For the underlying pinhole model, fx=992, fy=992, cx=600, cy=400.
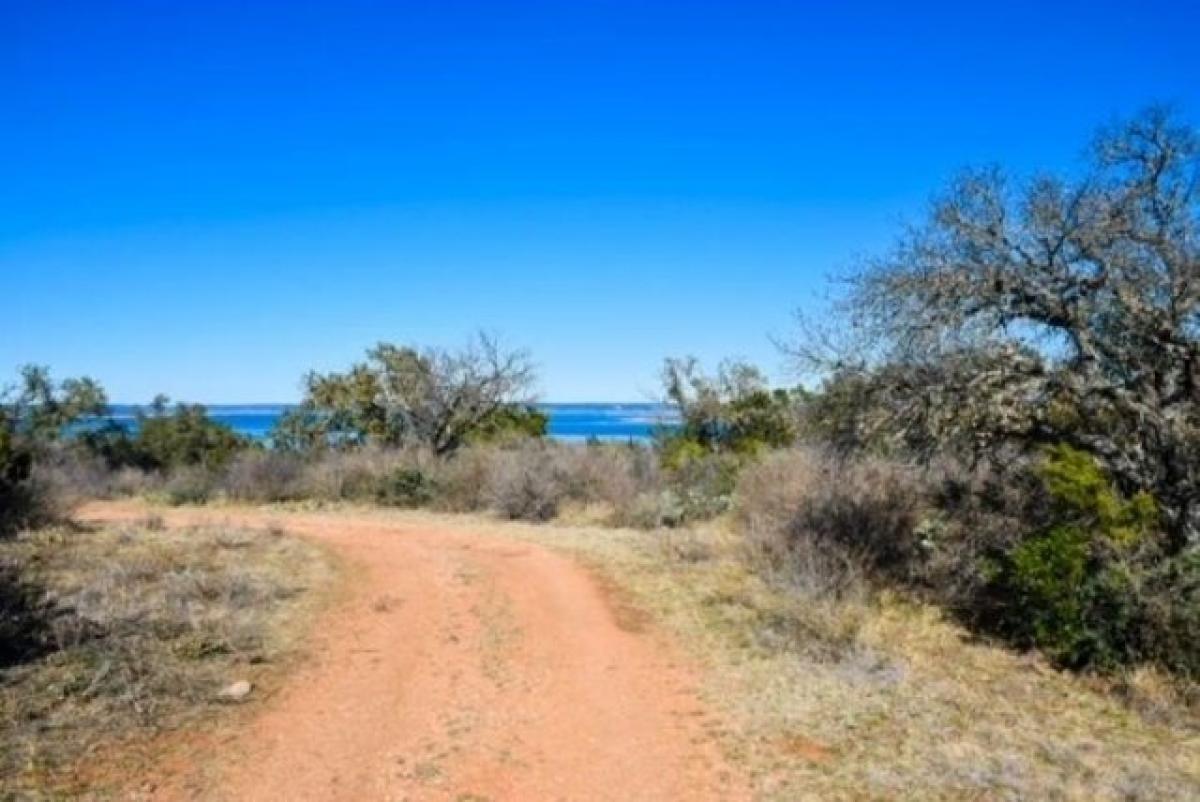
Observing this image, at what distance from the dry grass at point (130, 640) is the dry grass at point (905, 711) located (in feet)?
15.2

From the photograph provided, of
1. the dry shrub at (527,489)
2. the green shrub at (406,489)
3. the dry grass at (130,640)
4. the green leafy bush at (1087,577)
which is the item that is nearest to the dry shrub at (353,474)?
the green shrub at (406,489)

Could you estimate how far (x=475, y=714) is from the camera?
848cm

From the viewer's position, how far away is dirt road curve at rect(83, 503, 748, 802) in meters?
6.94

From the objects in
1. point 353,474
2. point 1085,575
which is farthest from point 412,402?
point 1085,575

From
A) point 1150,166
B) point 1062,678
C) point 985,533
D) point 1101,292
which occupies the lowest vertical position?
point 1062,678

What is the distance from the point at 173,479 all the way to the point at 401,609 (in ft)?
64.8

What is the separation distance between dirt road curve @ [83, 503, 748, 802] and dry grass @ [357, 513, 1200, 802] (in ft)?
1.81

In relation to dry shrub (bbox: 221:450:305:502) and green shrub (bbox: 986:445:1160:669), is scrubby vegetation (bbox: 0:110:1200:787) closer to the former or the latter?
green shrub (bbox: 986:445:1160:669)

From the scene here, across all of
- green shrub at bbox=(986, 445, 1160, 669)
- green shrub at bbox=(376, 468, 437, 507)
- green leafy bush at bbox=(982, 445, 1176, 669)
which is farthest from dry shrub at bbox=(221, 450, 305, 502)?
green shrub at bbox=(986, 445, 1160, 669)

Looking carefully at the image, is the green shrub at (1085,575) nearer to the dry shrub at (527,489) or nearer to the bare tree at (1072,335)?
the bare tree at (1072,335)

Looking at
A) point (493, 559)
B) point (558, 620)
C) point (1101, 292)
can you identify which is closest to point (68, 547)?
point (493, 559)

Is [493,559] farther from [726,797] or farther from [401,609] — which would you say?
[726,797]

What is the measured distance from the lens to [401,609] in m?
12.7

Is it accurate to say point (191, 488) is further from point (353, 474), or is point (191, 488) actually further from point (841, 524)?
point (841, 524)
